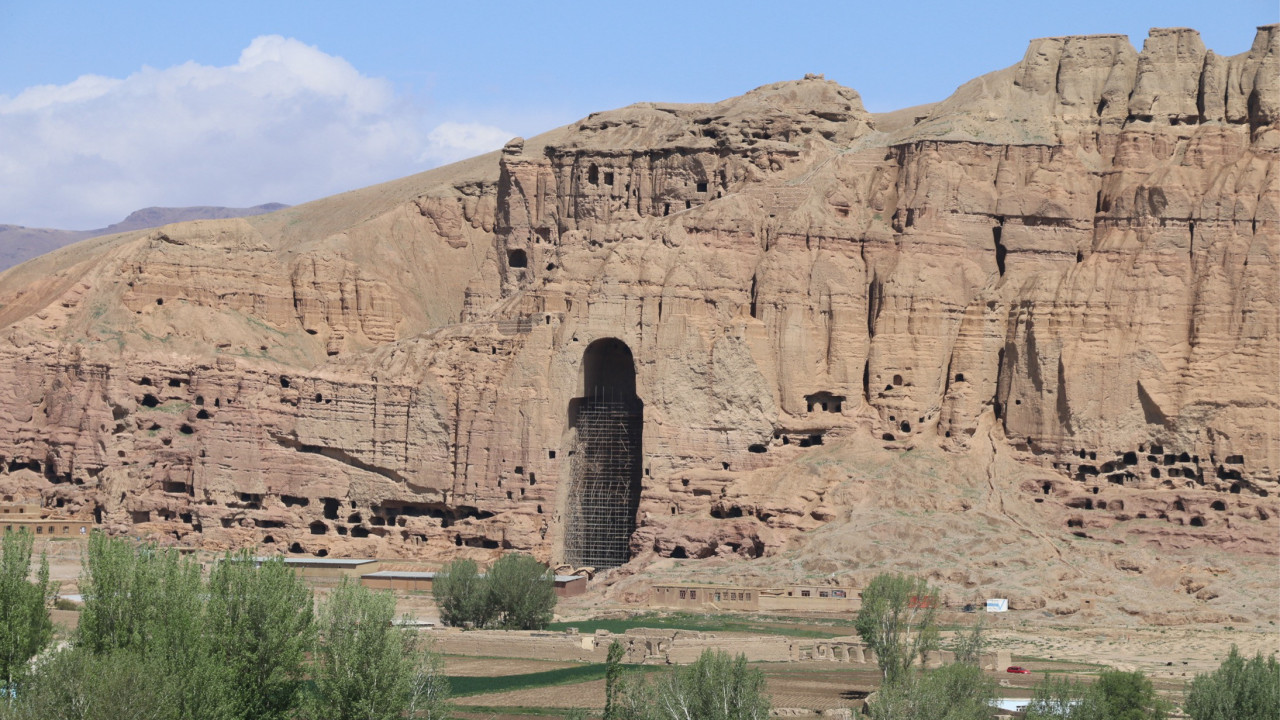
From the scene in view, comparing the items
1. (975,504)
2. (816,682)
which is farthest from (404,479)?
(816,682)

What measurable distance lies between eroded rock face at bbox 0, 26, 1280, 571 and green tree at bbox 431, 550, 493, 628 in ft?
37.9

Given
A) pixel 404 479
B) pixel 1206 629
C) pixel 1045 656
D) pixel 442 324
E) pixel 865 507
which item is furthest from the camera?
pixel 442 324

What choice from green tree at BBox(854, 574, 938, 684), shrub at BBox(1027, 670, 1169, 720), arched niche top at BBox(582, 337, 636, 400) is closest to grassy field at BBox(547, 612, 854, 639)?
green tree at BBox(854, 574, 938, 684)

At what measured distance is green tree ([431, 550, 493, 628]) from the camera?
75438 mm

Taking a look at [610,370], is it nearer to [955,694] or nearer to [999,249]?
[999,249]

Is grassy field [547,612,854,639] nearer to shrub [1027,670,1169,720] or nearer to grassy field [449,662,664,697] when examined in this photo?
grassy field [449,662,664,697]

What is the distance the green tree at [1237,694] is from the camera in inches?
2074

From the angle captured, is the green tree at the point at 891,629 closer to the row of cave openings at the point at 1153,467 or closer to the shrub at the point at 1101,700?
the shrub at the point at 1101,700

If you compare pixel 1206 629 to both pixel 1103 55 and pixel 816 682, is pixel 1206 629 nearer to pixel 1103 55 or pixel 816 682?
pixel 816 682

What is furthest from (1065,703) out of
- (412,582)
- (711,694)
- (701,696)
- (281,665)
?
(412,582)

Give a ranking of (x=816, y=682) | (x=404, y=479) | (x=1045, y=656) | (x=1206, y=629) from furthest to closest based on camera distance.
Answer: (x=404, y=479) → (x=1206, y=629) → (x=1045, y=656) → (x=816, y=682)

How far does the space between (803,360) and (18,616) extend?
1860 inches

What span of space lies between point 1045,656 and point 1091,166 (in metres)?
30.7

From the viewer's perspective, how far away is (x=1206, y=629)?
3027 inches
